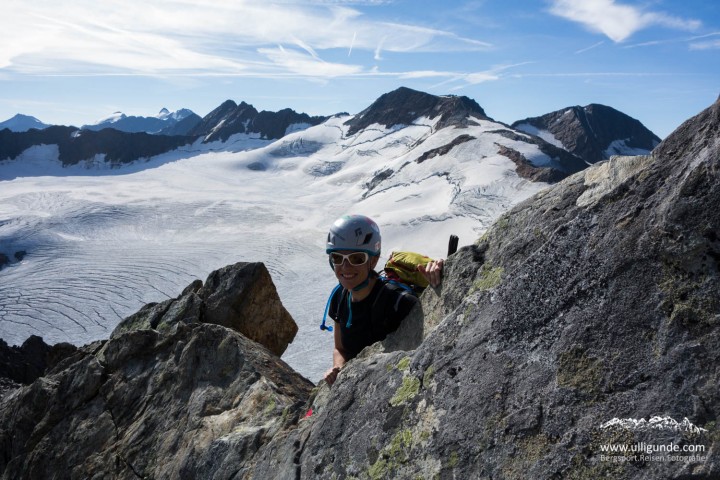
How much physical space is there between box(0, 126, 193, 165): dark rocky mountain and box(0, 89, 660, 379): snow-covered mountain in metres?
23.2

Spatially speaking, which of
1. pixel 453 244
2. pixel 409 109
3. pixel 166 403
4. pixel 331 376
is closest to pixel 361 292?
pixel 331 376

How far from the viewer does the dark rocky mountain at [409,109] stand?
142 meters

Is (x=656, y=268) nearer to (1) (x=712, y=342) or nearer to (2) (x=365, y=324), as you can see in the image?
(1) (x=712, y=342)

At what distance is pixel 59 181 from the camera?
126 meters

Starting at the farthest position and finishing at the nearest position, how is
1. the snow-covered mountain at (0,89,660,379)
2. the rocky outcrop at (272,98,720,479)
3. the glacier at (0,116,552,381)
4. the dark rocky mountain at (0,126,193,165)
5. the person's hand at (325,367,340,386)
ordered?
the dark rocky mountain at (0,126,193,165) → the snow-covered mountain at (0,89,660,379) → the glacier at (0,116,552,381) → the person's hand at (325,367,340,386) → the rocky outcrop at (272,98,720,479)

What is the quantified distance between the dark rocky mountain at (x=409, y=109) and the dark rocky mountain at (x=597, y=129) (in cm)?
2613

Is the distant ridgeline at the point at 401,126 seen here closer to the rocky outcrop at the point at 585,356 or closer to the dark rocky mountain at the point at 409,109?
the dark rocky mountain at the point at 409,109

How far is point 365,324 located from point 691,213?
347cm

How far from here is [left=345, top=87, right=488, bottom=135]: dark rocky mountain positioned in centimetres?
14230

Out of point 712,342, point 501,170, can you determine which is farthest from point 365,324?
point 501,170

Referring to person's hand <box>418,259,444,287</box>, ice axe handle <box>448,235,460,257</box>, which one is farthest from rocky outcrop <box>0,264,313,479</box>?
ice axe handle <box>448,235,460,257</box>

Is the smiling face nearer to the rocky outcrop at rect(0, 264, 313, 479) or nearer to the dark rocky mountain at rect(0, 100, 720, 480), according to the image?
the dark rocky mountain at rect(0, 100, 720, 480)

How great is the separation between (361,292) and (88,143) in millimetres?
196937

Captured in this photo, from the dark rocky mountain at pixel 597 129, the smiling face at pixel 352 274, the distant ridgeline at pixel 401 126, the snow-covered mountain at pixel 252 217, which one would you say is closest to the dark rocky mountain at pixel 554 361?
the smiling face at pixel 352 274
